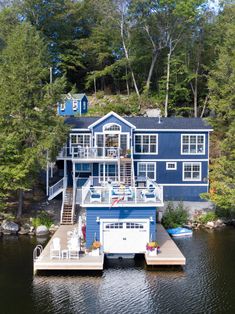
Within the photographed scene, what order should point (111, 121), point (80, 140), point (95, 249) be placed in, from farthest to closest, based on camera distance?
point (80, 140) < point (111, 121) < point (95, 249)

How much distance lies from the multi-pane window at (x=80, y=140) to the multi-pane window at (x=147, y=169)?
4.49 m

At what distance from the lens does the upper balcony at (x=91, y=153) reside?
32500mm

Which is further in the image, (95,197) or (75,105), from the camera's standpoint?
(75,105)

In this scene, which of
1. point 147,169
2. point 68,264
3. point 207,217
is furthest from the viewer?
point 147,169

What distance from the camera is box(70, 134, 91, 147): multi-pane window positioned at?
3419 centimetres

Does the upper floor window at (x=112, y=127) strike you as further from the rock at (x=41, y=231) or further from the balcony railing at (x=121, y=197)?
the balcony railing at (x=121, y=197)

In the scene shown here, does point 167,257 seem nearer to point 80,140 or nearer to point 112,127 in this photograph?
point 112,127

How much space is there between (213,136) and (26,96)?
686 inches

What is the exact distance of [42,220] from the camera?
29531mm

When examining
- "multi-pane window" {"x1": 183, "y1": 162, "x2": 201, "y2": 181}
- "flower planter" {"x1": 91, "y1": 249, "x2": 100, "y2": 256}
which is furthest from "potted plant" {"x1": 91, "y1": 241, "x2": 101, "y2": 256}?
"multi-pane window" {"x1": 183, "y1": 162, "x2": 201, "y2": 181}

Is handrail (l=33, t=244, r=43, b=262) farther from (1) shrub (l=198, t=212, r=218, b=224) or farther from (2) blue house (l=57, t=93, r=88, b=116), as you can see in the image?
(2) blue house (l=57, t=93, r=88, b=116)

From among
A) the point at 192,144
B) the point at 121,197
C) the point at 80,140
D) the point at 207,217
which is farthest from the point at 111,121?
the point at 121,197

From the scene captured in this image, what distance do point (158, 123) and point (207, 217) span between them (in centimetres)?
861

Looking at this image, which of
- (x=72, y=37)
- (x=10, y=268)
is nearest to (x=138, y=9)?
(x=72, y=37)
